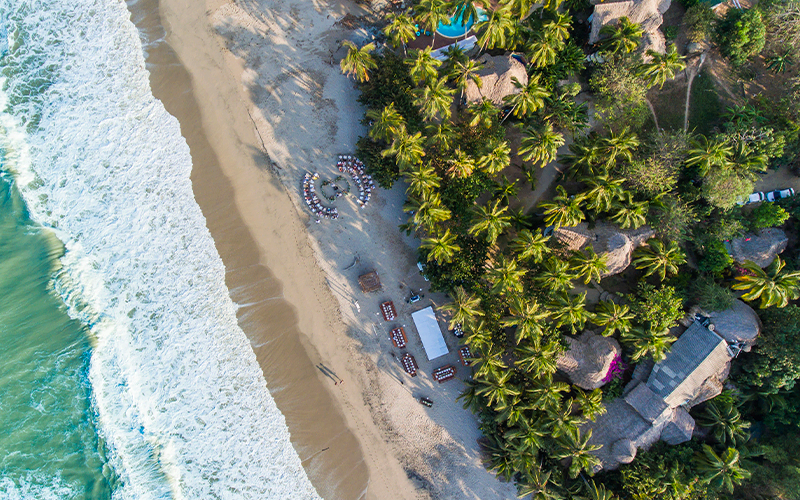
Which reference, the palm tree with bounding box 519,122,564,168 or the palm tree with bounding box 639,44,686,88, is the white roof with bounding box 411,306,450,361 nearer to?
the palm tree with bounding box 519,122,564,168

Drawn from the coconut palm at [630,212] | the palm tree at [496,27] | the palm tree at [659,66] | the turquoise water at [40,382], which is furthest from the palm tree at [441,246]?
the turquoise water at [40,382]

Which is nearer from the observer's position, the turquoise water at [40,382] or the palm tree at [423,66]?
the palm tree at [423,66]

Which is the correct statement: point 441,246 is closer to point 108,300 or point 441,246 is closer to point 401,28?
point 401,28

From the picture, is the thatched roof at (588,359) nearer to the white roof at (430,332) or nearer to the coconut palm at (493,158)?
the white roof at (430,332)

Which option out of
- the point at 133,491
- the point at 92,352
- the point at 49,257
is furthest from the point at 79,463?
the point at 49,257

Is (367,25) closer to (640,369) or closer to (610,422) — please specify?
(640,369)

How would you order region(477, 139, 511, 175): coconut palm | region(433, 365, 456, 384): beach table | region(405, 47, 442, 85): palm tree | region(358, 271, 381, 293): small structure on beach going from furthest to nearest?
region(433, 365, 456, 384): beach table < region(358, 271, 381, 293): small structure on beach < region(477, 139, 511, 175): coconut palm < region(405, 47, 442, 85): palm tree

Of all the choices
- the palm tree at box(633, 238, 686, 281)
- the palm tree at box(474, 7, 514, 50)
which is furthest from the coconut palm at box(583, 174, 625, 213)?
the palm tree at box(474, 7, 514, 50)
